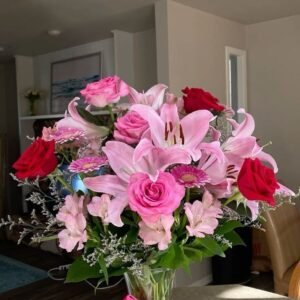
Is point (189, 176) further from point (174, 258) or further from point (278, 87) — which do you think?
point (278, 87)

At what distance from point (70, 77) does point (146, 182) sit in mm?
4142

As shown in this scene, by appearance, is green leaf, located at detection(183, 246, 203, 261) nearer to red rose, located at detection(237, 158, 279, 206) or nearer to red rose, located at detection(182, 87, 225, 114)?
red rose, located at detection(237, 158, 279, 206)

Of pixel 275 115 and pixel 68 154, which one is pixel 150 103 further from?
pixel 275 115

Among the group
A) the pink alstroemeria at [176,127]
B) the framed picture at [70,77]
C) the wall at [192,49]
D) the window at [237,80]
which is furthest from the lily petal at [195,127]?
the framed picture at [70,77]

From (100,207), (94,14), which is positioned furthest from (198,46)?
(100,207)

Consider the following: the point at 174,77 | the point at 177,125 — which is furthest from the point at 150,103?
the point at 174,77

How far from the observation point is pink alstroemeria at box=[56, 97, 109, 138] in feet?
2.97

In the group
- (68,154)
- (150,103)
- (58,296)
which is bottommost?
(58,296)

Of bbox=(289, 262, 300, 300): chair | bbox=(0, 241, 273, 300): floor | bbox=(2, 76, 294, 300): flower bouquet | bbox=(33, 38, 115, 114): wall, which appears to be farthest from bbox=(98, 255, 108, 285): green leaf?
bbox=(33, 38, 115, 114): wall

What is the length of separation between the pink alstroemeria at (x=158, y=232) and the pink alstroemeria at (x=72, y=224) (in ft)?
0.41

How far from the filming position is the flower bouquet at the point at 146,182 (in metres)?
0.77

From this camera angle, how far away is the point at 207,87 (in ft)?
11.2

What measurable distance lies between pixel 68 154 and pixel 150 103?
0.72 ft

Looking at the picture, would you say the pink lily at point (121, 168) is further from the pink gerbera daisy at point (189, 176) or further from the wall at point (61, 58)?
the wall at point (61, 58)
